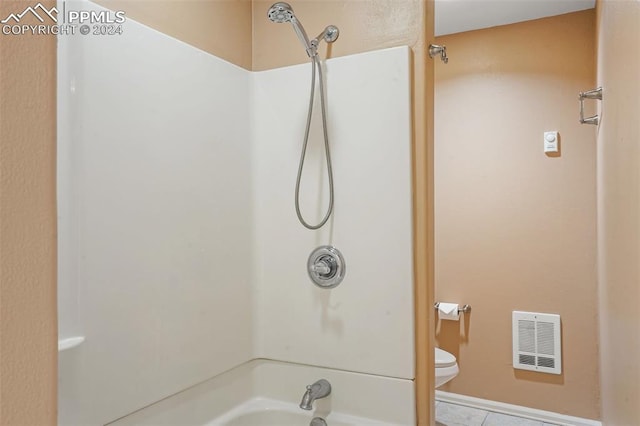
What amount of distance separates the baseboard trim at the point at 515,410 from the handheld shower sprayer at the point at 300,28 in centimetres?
258

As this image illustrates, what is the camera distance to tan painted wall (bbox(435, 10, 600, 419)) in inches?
109

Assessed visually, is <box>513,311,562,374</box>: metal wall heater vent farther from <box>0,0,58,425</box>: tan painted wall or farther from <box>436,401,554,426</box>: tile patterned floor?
<box>0,0,58,425</box>: tan painted wall

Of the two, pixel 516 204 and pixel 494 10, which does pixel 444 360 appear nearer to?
pixel 516 204

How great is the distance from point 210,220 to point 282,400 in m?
0.76

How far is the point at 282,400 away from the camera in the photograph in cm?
173

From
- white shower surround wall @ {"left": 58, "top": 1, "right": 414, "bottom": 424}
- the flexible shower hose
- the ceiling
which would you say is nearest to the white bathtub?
white shower surround wall @ {"left": 58, "top": 1, "right": 414, "bottom": 424}

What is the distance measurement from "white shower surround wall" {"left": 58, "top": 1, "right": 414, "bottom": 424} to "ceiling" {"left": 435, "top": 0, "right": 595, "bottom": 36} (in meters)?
1.53

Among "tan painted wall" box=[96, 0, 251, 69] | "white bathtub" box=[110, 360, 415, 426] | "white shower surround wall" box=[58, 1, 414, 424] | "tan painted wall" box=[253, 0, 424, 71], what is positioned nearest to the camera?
"white shower surround wall" box=[58, 1, 414, 424]

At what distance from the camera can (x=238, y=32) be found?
1.78 metres

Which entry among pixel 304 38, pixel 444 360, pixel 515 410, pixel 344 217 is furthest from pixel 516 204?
pixel 304 38

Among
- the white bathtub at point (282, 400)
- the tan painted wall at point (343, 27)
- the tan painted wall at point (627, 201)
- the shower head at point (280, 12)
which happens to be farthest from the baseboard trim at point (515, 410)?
the shower head at point (280, 12)

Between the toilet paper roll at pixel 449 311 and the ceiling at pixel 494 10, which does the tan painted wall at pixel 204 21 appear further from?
the toilet paper roll at pixel 449 311

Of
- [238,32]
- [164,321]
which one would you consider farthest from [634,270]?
[238,32]

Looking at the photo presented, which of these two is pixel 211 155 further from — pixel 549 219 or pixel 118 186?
pixel 549 219
